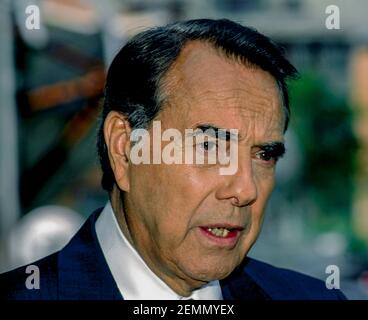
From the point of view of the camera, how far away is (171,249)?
1499 millimetres

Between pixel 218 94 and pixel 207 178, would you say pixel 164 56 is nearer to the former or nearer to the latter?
pixel 218 94

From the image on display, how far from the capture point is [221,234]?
1.45 meters

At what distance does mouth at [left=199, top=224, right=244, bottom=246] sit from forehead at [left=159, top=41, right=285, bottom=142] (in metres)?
0.19

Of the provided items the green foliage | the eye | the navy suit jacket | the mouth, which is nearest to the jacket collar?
the navy suit jacket

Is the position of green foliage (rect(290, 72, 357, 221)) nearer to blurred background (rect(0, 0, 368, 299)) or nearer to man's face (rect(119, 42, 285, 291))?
blurred background (rect(0, 0, 368, 299))

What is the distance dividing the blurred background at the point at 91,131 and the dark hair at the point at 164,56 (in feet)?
1.62

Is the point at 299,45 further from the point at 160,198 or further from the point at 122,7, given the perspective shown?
the point at 160,198

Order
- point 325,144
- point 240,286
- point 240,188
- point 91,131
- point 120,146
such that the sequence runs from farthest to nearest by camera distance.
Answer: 1. point 325,144
2. point 91,131
3. point 240,286
4. point 120,146
5. point 240,188

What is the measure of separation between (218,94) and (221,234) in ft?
0.88

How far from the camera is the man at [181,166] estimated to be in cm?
146

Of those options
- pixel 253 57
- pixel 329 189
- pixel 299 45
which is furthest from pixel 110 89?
pixel 329 189

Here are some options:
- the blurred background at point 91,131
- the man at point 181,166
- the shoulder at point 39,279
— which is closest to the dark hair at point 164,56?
the man at point 181,166

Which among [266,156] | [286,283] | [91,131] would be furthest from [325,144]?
[266,156]

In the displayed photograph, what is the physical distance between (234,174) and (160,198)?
6.2 inches
